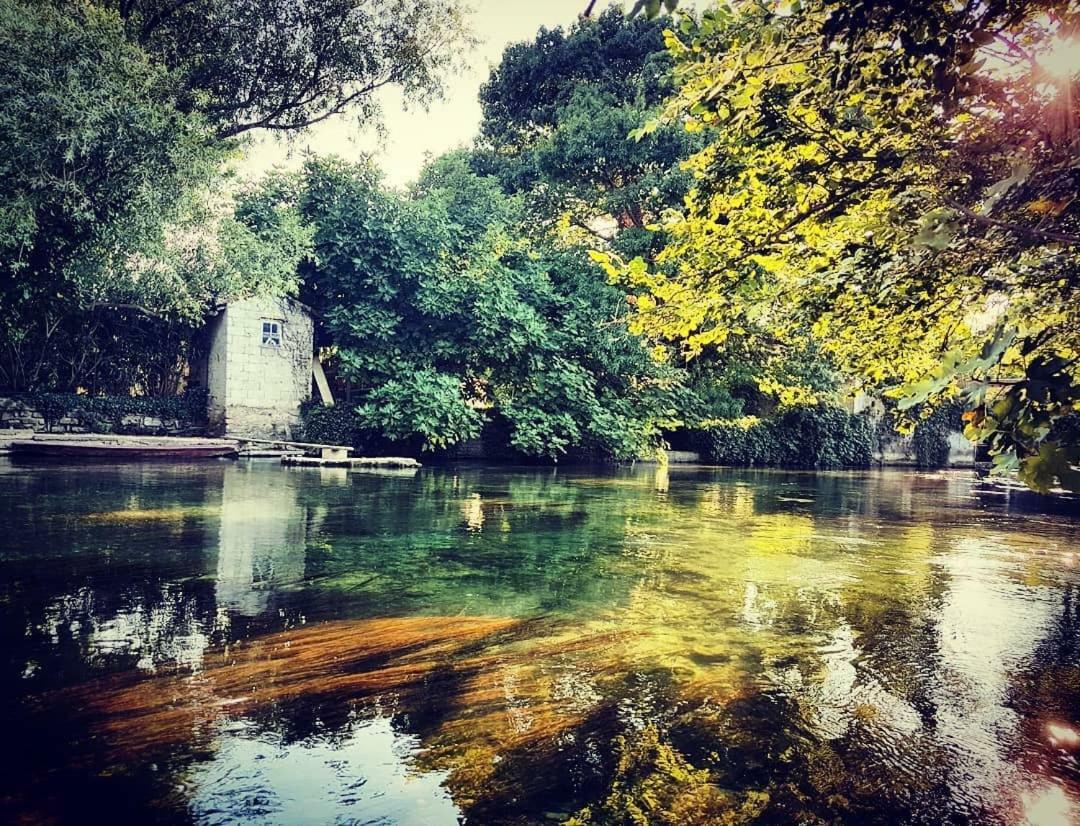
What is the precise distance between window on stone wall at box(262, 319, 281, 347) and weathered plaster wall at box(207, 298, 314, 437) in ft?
0.29

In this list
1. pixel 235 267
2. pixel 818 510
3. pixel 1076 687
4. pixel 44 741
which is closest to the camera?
pixel 44 741

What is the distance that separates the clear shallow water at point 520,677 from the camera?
2318 mm

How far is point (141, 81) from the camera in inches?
460

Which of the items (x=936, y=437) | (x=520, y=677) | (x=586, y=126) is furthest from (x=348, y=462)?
(x=936, y=437)

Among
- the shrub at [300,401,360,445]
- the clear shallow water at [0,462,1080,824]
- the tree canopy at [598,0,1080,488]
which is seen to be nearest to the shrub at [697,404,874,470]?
the shrub at [300,401,360,445]

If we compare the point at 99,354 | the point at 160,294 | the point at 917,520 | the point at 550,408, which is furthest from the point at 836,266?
the point at 99,354

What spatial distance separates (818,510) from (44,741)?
33.8 feet

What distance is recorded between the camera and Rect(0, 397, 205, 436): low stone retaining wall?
16.1 metres

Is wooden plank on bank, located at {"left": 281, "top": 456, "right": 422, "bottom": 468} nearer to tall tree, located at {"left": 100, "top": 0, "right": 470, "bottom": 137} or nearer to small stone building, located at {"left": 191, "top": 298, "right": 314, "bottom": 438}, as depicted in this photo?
small stone building, located at {"left": 191, "top": 298, "right": 314, "bottom": 438}

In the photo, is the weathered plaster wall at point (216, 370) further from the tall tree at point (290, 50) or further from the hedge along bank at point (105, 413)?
the tall tree at point (290, 50)

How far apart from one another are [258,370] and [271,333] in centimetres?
105

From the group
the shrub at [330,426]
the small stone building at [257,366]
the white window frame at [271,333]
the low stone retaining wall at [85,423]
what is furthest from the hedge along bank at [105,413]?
the shrub at [330,426]

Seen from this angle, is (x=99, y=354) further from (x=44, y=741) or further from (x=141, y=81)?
(x=44, y=741)

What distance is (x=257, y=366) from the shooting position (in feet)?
60.0
